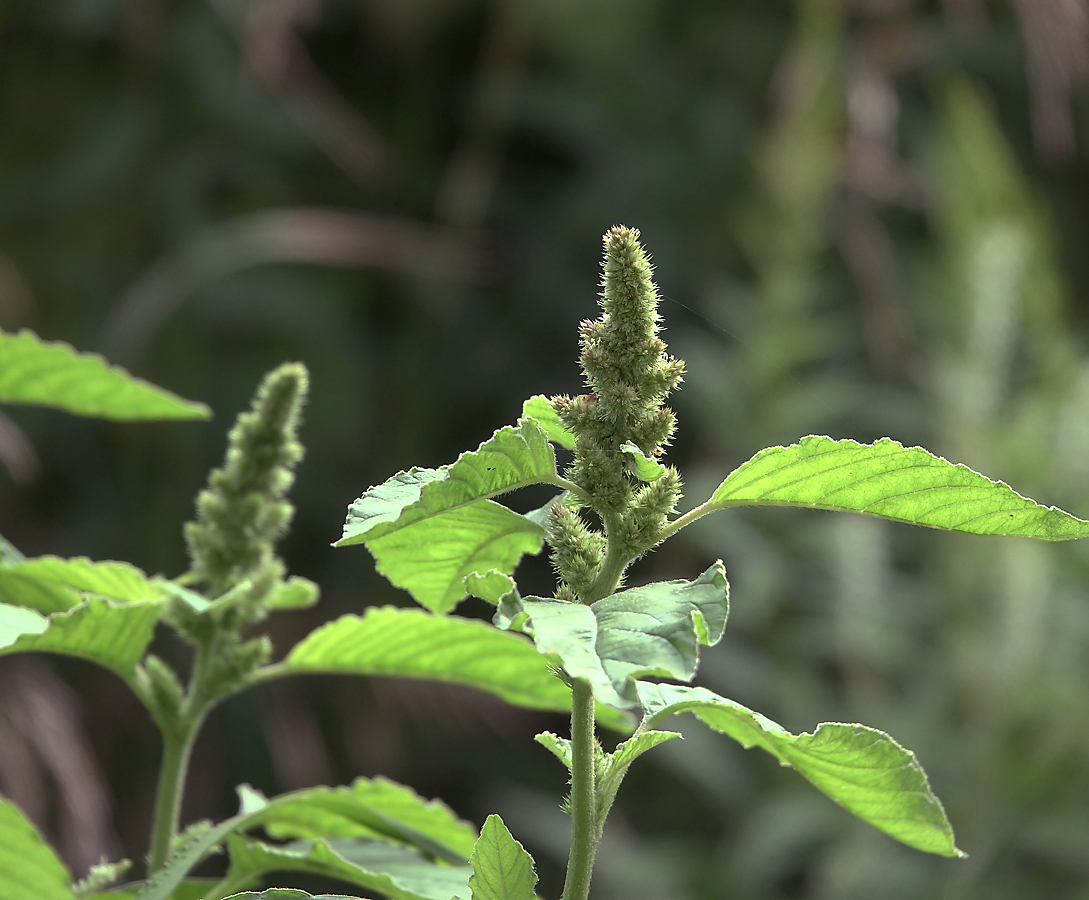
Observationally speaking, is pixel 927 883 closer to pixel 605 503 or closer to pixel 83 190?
pixel 605 503

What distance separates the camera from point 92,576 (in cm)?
35

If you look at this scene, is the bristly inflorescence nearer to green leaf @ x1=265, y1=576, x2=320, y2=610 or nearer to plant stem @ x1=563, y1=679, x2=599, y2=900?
plant stem @ x1=563, y1=679, x2=599, y2=900

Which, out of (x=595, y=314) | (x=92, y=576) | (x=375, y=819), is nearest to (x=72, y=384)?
(x=92, y=576)

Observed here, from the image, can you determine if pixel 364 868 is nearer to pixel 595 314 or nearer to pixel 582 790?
pixel 582 790

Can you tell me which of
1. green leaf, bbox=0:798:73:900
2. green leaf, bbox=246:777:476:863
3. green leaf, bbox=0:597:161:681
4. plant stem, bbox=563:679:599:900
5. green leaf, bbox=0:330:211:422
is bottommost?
green leaf, bbox=0:798:73:900

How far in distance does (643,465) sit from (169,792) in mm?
190

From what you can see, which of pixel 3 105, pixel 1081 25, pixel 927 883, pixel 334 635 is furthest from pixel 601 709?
pixel 3 105

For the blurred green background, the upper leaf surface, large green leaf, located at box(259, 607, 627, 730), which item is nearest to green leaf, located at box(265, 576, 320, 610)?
large green leaf, located at box(259, 607, 627, 730)

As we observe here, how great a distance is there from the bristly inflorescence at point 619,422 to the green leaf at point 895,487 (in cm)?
2

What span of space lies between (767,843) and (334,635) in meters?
1.04

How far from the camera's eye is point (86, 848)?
1.14 metres

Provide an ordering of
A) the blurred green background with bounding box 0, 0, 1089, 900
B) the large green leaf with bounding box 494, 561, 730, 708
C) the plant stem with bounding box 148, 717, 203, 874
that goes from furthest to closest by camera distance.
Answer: the blurred green background with bounding box 0, 0, 1089, 900
the plant stem with bounding box 148, 717, 203, 874
the large green leaf with bounding box 494, 561, 730, 708

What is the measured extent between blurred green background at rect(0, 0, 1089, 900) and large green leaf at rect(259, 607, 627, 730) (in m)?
0.88

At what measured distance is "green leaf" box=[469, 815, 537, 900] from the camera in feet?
0.80
